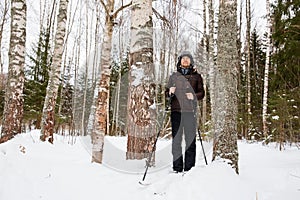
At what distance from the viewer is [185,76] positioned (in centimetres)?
372

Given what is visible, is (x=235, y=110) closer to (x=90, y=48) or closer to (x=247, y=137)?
(x=247, y=137)

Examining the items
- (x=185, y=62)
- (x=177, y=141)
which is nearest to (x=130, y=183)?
(x=177, y=141)

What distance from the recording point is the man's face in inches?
146

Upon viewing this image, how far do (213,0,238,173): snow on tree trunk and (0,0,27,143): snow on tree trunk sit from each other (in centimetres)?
369

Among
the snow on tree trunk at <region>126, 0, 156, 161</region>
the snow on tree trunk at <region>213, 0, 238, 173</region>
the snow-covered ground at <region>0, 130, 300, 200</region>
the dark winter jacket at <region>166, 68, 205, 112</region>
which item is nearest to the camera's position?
the snow-covered ground at <region>0, 130, 300, 200</region>

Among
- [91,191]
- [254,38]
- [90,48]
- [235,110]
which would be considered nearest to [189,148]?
[235,110]

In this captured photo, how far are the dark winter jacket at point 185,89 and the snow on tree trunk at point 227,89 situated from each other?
1.33 feet

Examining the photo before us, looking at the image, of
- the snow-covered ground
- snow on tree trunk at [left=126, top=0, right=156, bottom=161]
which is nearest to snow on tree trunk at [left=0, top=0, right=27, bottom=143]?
the snow-covered ground

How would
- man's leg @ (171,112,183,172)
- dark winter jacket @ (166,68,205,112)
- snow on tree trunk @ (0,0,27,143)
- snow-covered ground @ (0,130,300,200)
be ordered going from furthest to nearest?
snow on tree trunk @ (0,0,27,143), dark winter jacket @ (166,68,205,112), man's leg @ (171,112,183,172), snow-covered ground @ (0,130,300,200)

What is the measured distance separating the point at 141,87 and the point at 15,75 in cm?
269

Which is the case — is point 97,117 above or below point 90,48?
below

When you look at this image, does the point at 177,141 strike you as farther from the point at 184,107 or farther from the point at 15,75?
the point at 15,75

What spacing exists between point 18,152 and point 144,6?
9.43ft

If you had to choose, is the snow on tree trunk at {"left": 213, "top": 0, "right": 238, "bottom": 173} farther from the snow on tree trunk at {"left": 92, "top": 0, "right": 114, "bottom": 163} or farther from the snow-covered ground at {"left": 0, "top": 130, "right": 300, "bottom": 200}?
the snow on tree trunk at {"left": 92, "top": 0, "right": 114, "bottom": 163}
